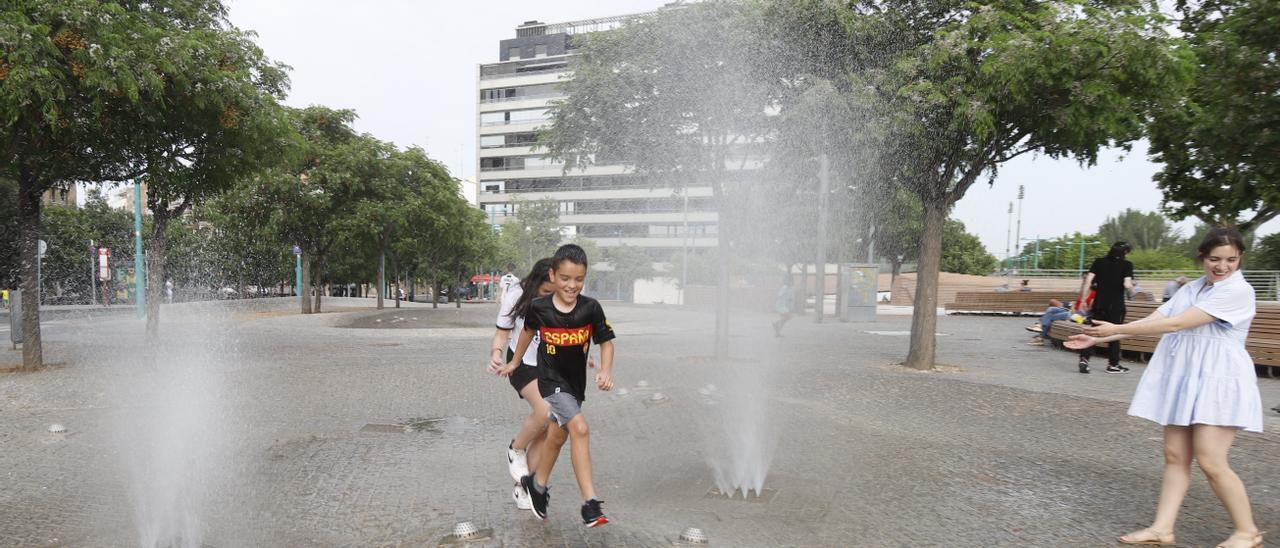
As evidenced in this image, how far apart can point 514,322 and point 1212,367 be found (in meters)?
3.74

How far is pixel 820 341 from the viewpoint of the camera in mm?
18016

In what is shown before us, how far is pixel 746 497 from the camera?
16.5 ft

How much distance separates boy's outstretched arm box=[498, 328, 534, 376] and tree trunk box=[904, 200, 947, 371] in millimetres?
8458

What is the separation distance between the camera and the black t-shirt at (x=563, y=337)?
14.7 ft

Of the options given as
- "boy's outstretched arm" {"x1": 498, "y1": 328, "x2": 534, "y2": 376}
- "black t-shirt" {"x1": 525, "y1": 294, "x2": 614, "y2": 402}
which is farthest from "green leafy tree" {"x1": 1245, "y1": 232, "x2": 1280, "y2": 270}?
"boy's outstretched arm" {"x1": 498, "y1": 328, "x2": 534, "y2": 376}

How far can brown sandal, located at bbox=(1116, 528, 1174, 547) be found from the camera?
420cm

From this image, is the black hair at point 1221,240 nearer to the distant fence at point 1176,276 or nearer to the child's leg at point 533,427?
the child's leg at point 533,427

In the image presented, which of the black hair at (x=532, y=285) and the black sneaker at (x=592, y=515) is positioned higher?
the black hair at (x=532, y=285)

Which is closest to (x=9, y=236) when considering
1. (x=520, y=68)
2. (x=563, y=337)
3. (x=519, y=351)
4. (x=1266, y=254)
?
(x=519, y=351)

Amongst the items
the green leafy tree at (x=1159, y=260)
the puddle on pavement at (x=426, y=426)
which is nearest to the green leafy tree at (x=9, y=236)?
the puddle on pavement at (x=426, y=426)

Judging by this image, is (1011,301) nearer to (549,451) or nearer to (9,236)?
(549,451)

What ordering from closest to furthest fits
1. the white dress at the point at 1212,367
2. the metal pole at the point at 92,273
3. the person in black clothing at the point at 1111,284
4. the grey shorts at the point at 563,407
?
the white dress at the point at 1212,367 → the grey shorts at the point at 563,407 → the person in black clothing at the point at 1111,284 → the metal pole at the point at 92,273

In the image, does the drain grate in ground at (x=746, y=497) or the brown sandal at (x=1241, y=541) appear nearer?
the brown sandal at (x=1241, y=541)

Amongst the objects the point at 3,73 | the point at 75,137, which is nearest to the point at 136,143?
the point at 75,137
